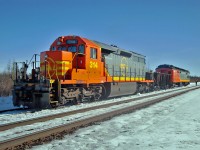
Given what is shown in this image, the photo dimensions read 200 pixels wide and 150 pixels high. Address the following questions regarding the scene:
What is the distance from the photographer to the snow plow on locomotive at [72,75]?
44.8 ft

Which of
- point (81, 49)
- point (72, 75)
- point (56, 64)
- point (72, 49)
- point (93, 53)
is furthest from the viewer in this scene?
point (93, 53)

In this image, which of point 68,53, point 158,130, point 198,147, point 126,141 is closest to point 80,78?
point 68,53

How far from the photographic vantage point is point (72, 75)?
1496 centimetres

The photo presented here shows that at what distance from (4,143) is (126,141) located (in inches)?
109

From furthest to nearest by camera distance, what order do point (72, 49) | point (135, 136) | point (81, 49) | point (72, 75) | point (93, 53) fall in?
point (93, 53) → point (72, 49) → point (81, 49) → point (72, 75) → point (135, 136)

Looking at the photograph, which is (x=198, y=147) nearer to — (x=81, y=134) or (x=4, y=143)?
(x=81, y=134)

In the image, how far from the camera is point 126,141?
21.8ft

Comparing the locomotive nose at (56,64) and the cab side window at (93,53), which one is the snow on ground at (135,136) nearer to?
the locomotive nose at (56,64)

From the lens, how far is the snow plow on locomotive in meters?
13.6

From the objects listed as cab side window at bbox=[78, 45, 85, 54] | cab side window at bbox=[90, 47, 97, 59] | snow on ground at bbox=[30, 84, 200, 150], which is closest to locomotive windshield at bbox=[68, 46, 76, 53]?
cab side window at bbox=[78, 45, 85, 54]

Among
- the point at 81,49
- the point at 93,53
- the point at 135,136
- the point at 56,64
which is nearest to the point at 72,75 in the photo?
the point at 56,64

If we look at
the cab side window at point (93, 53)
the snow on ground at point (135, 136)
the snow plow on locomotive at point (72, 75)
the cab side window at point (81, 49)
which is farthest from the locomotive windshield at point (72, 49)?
the snow on ground at point (135, 136)

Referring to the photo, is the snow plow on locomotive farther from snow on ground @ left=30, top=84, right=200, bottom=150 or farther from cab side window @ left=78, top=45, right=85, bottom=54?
snow on ground @ left=30, top=84, right=200, bottom=150

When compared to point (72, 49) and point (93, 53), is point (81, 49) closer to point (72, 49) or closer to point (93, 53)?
point (72, 49)
